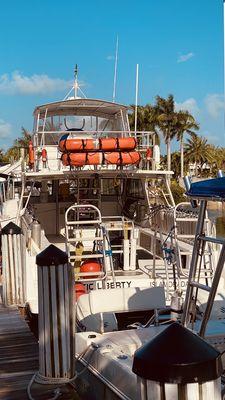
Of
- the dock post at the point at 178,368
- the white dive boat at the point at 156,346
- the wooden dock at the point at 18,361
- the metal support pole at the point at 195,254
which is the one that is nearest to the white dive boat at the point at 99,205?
the wooden dock at the point at 18,361

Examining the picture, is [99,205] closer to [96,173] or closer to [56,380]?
[96,173]

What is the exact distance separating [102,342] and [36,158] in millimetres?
8483

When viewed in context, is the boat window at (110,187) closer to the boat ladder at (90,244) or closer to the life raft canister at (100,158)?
the boat ladder at (90,244)

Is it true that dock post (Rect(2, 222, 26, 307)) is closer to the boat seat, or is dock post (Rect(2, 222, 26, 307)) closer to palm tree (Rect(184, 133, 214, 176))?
the boat seat

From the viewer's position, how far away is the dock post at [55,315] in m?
5.20

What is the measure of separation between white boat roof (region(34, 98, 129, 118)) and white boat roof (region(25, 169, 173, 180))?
273 centimetres

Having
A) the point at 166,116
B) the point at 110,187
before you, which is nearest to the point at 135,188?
the point at 110,187

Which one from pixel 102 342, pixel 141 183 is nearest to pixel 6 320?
pixel 102 342

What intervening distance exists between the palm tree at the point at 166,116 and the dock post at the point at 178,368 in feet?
222

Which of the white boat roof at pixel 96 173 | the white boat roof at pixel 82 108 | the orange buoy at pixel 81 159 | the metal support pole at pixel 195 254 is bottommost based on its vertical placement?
the metal support pole at pixel 195 254

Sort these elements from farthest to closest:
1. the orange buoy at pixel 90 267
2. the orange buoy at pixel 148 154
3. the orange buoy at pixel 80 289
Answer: the orange buoy at pixel 148 154, the orange buoy at pixel 90 267, the orange buoy at pixel 80 289

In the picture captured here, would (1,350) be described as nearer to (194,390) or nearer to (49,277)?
(49,277)

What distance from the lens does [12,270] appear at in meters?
9.26

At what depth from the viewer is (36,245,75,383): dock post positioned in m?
5.20
